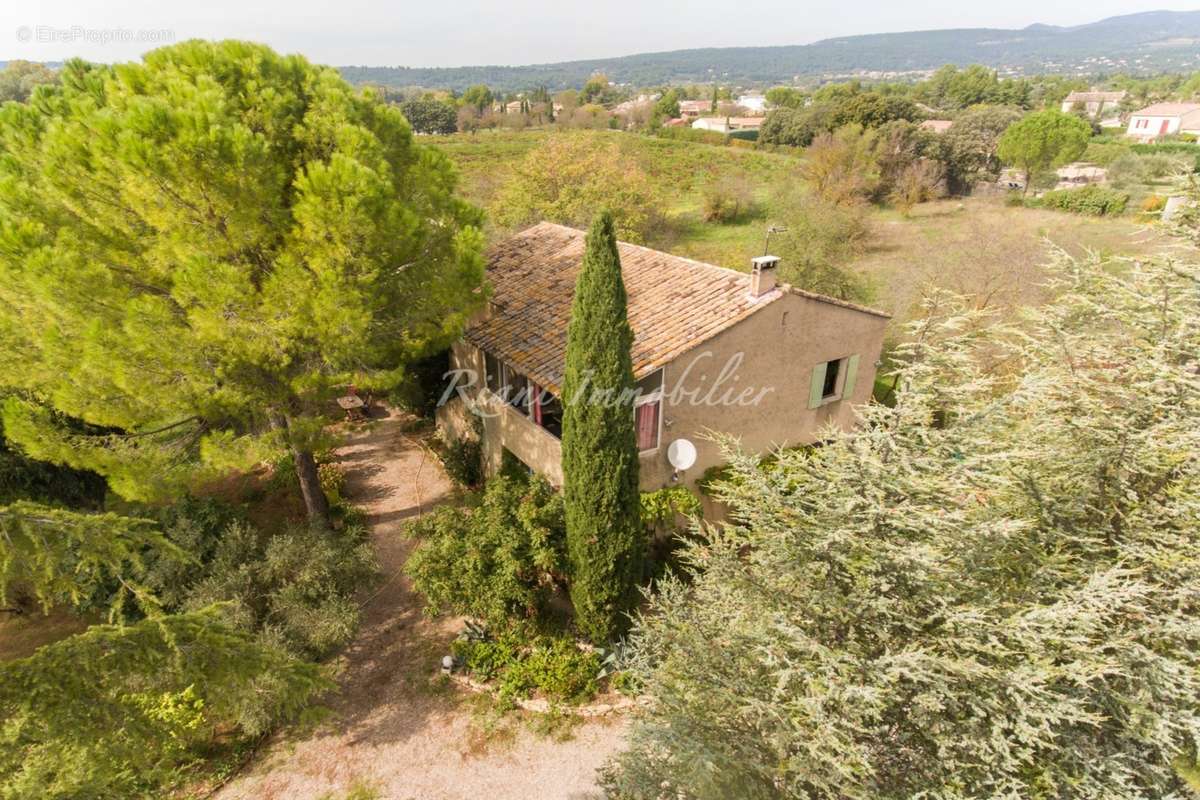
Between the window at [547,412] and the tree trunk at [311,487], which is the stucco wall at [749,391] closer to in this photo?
the window at [547,412]

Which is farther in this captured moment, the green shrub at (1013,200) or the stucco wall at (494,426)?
the green shrub at (1013,200)

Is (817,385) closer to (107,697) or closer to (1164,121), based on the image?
(107,697)

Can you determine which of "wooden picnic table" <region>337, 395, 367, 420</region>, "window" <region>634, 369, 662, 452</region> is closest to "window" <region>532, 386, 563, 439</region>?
"window" <region>634, 369, 662, 452</region>

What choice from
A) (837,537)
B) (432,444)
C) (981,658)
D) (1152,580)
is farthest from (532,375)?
(1152,580)

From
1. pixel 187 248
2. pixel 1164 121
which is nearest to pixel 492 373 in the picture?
pixel 187 248

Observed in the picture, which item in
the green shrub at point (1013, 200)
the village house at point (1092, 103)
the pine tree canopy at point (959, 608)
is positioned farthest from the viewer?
the village house at point (1092, 103)

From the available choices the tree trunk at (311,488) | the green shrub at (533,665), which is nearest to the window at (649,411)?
the green shrub at (533,665)

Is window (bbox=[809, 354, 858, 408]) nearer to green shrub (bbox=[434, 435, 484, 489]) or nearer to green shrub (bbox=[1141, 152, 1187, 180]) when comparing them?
green shrub (bbox=[434, 435, 484, 489])
